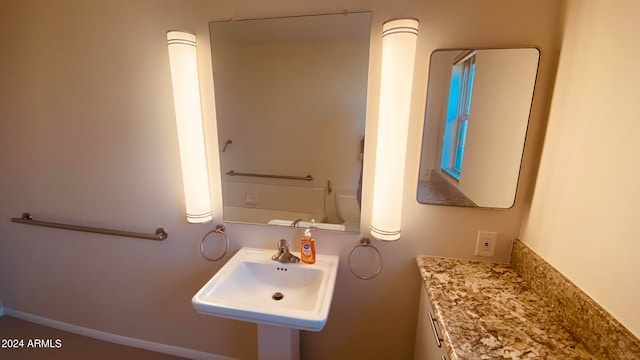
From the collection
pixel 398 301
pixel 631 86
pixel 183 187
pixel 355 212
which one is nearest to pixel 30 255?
pixel 183 187

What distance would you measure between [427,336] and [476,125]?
931 millimetres

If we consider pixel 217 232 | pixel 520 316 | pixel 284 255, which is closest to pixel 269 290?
pixel 284 255

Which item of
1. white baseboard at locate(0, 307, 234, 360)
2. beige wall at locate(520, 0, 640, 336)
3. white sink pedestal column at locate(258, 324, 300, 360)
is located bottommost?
white baseboard at locate(0, 307, 234, 360)

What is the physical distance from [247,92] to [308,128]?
387 millimetres

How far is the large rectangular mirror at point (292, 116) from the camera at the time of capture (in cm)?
113

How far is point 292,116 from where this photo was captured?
4.17ft

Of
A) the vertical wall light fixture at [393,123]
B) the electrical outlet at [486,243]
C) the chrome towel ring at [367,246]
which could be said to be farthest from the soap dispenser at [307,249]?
the electrical outlet at [486,243]

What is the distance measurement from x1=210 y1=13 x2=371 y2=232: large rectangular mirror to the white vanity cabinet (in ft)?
1.52

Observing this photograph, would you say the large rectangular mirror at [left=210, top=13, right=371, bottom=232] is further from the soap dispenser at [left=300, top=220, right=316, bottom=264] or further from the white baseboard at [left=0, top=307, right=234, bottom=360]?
the white baseboard at [left=0, top=307, right=234, bottom=360]

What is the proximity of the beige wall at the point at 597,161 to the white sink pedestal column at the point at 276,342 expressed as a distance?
1.10m

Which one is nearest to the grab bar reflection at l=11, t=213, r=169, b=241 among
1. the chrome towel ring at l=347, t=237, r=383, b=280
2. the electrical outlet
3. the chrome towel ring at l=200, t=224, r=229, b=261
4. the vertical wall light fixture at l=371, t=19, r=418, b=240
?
the chrome towel ring at l=200, t=224, r=229, b=261

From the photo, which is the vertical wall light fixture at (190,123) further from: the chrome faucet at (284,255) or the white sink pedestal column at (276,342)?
the white sink pedestal column at (276,342)

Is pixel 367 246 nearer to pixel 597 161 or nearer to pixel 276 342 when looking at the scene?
pixel 276 342

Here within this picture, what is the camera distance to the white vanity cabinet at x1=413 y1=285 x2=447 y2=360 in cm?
86
